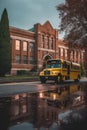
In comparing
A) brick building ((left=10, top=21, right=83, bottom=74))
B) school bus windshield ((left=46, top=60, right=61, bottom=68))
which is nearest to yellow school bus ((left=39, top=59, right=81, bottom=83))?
school bus windshield ((left=46, top=60, right=61, bottom=68))

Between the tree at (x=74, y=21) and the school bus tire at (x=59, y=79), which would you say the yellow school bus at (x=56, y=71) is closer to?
the school bus tire at (x=59, y=79)

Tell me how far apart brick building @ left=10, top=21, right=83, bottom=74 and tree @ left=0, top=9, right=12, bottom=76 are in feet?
28.1

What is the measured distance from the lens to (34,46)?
5356 cm

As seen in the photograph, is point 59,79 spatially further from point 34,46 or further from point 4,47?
point 34,46

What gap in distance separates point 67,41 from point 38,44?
25.5m

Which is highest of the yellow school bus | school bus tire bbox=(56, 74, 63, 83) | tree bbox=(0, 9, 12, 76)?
tree bbox=(0, 9, 12, 76)

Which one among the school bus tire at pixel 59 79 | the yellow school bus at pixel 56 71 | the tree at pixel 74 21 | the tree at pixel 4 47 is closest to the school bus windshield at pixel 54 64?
the yellow school bus at pixel 56 71

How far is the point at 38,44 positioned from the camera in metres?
53.6

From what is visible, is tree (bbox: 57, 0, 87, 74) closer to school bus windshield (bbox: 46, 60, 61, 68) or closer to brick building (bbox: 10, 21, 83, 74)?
school bus windshield (bbox: 46, 60, 61, 68)

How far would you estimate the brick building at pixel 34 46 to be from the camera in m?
48.3

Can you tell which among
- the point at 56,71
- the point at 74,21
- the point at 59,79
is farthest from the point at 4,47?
the point at 59,79

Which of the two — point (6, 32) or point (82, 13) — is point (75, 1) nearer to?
point (82, 13)

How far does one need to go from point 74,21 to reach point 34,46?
26767 mm

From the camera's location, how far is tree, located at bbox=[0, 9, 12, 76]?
124 ft
